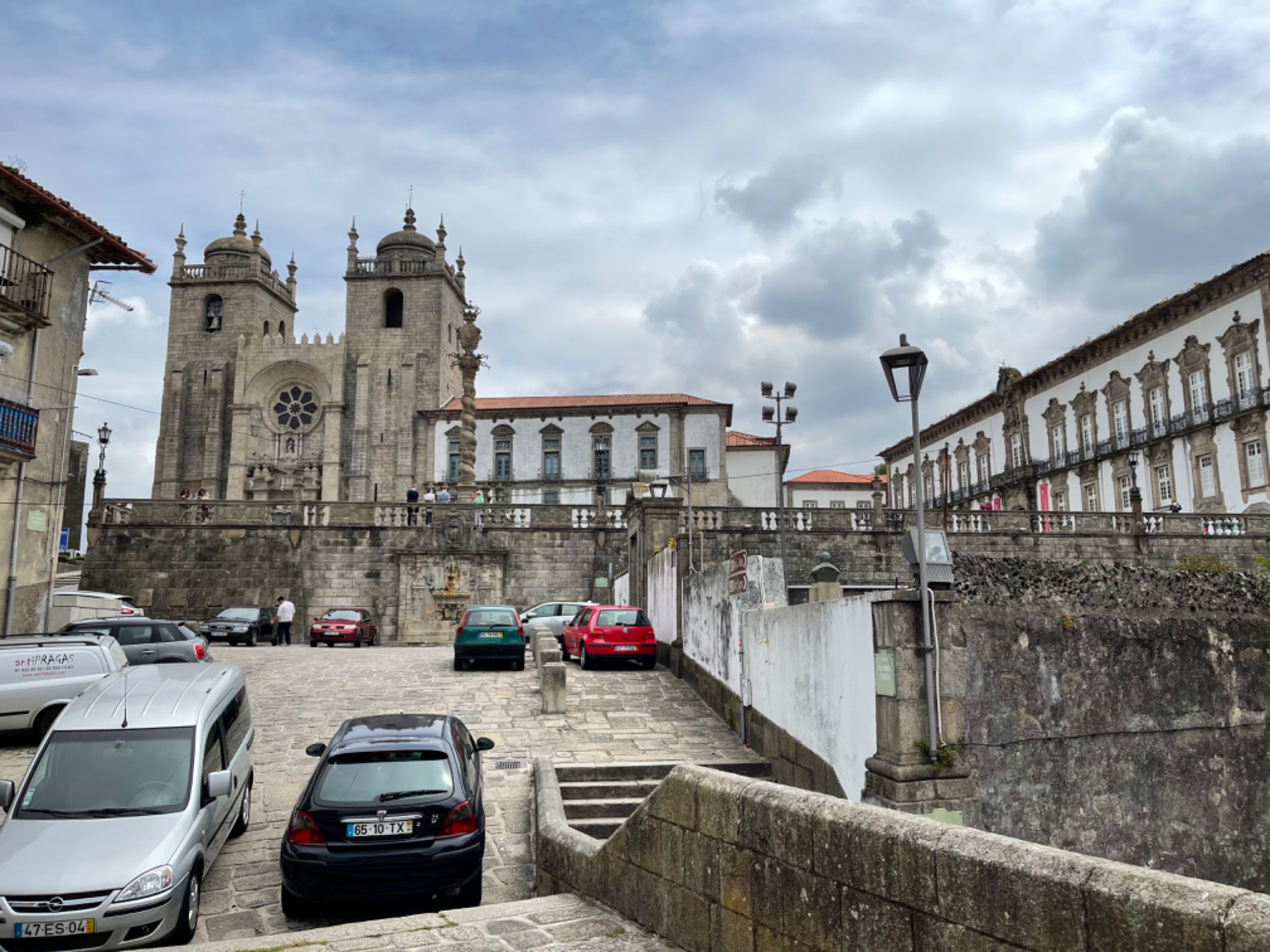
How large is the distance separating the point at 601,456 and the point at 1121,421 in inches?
1024

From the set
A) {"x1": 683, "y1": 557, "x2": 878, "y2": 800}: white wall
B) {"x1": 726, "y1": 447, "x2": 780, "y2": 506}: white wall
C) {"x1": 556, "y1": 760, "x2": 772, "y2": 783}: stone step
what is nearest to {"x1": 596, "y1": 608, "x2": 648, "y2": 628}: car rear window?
{"x1": 683, "y1": 557, "x2": 878, "y2": 800}: white wall

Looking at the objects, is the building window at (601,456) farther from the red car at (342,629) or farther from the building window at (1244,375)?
the building window at (1244,375)

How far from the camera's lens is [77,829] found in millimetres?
6426

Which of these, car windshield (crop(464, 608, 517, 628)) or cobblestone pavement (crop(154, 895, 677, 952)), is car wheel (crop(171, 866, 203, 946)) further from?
car windshield (crop(464, 608, 517, 628))

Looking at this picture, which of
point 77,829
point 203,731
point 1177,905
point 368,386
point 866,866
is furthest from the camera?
point 368,386

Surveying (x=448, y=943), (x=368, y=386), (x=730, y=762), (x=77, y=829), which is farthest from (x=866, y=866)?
(x=368, y=386)

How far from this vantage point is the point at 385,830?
21.8 feet

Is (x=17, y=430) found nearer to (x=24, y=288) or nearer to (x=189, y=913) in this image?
(x=24, y=288)

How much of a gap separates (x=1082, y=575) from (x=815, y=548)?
21.5 metres

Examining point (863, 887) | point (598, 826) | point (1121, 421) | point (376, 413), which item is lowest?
point (598, 826)

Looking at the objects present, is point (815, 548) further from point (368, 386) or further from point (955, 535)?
point (368, 386)

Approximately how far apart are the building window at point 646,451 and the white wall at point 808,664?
1407 inches

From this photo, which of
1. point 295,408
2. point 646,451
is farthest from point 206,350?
point 646,451

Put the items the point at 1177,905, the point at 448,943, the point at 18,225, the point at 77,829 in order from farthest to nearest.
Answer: the point at 18,225 < the point at 77,829 < the point at 448,943 < the point at 1177,905
